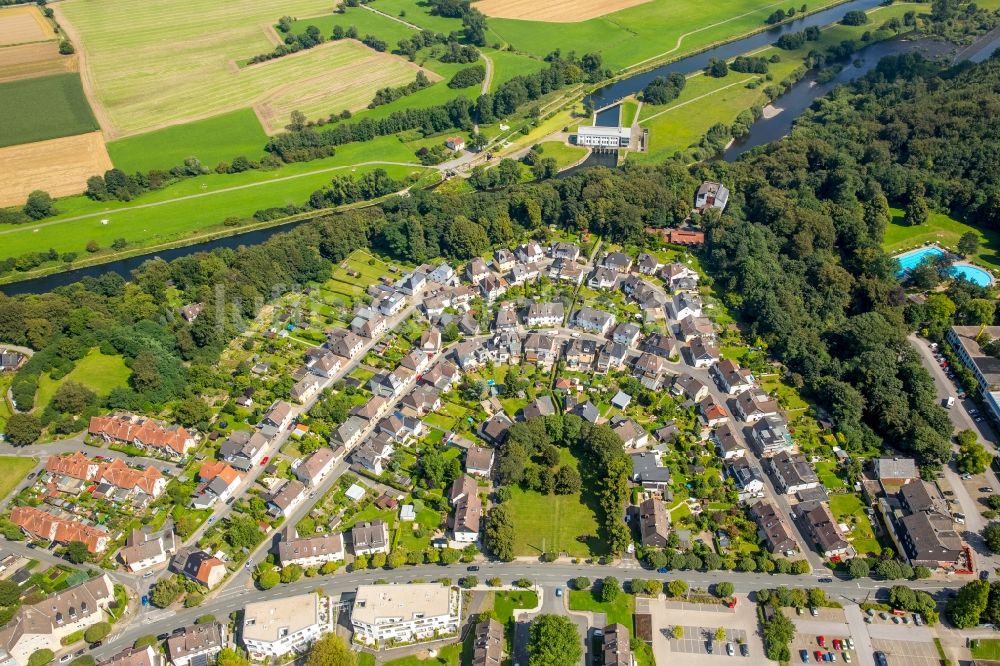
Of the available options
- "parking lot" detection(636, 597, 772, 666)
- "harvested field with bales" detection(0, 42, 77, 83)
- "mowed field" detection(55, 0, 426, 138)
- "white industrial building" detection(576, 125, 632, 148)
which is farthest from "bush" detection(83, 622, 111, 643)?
"harvested field with bales" detection(0, 42, 77, 83)

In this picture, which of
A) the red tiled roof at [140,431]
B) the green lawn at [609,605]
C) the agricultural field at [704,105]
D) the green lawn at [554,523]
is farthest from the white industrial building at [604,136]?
the green lawn at [609,605]

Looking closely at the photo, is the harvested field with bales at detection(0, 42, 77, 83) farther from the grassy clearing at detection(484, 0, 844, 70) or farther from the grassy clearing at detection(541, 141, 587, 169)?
the grassy clearing at detection(541, 141, 587, 169)

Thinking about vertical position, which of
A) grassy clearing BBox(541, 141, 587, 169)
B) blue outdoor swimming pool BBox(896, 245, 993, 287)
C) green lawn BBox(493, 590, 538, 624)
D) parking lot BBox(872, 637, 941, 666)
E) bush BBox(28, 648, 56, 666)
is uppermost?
grassy clearing BBox(541, 141, 587, 169)

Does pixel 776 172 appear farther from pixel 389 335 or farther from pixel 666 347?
pixel 389 335

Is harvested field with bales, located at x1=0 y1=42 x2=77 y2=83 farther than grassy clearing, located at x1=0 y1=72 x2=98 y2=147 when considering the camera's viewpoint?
Yes

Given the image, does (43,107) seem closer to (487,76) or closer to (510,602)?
(487,76)

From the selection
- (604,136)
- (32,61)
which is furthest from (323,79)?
(604,136)
